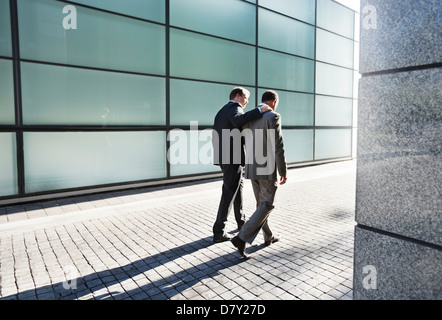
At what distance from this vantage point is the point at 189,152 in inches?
380

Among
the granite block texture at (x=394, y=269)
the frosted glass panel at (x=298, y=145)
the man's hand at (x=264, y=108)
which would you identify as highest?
the man's hand at (x=264, y=108)

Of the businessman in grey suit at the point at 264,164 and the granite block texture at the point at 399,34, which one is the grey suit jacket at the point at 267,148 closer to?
the businessman in grey suit at the point at 264,164

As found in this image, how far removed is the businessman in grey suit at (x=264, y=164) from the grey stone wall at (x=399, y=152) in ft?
4.54

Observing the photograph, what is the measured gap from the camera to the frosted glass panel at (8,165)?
664cm

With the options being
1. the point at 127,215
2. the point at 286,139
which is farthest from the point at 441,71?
the point at 286,139

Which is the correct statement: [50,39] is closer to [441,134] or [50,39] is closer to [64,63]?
[64,63]

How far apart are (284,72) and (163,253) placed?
403 inches

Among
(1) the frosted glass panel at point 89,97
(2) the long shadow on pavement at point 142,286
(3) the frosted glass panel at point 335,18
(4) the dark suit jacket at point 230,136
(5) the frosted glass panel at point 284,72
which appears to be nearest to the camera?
(2) the long shadow on pavement at point 142,286

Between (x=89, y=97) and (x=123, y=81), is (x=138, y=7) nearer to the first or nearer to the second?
(x=123, y=81)

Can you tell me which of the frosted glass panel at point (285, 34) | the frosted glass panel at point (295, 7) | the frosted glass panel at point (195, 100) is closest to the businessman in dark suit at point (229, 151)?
the frosted glass panel at point (195, 100)

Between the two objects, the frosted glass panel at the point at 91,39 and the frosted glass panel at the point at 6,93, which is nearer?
the frosted glass panel at the point at 6,93

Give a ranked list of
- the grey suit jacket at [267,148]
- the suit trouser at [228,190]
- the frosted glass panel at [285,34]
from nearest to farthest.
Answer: the grey suit jacket at [267,148] < the suit trouser at [228,190] < the frosted glass panel at [285,34]

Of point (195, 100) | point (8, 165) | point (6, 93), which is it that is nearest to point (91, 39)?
point (6, 93)

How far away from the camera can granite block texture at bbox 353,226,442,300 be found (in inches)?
88.0
